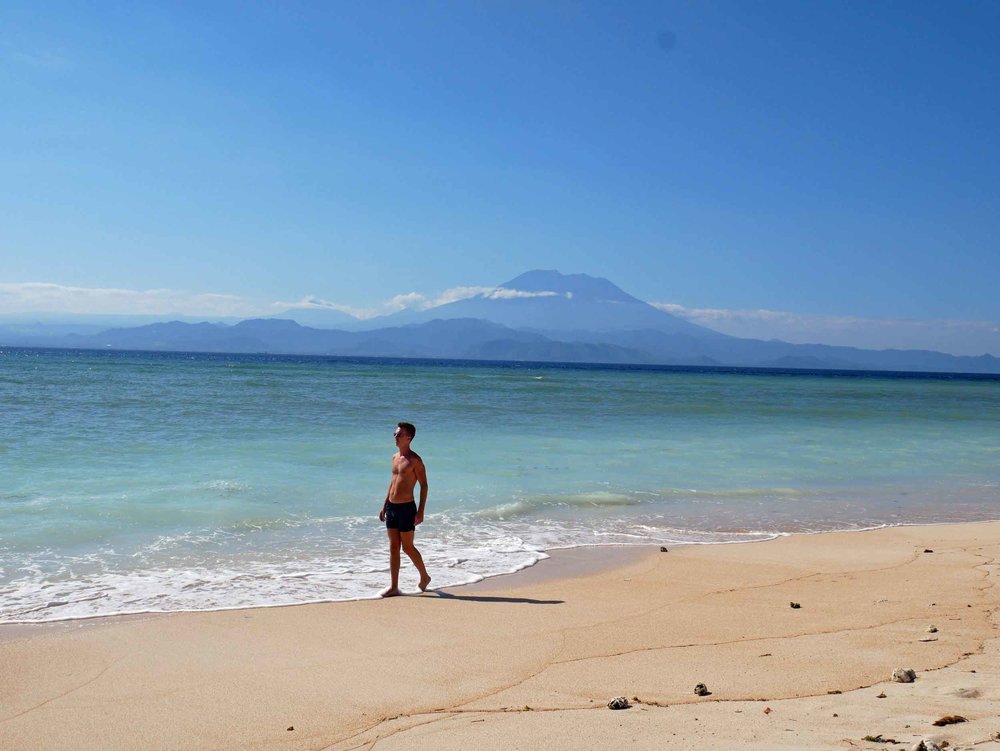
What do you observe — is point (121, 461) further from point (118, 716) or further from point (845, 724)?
point (845, 724)

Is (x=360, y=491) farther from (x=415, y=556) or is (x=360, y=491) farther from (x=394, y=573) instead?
(x=394, y=573)

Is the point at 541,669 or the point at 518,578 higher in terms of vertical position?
the point at 541,669

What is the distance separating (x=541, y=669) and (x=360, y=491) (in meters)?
7.56

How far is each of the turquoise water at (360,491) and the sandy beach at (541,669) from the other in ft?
3.75

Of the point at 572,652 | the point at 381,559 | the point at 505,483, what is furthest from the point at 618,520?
the point at 572,652

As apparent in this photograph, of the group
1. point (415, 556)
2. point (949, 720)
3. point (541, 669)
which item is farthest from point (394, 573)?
point (949, 720)

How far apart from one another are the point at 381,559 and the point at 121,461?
309 inches

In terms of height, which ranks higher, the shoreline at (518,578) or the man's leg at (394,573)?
the man's leg at (394,573)

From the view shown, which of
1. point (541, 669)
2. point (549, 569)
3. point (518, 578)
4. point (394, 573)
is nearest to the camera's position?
point (541, 669)

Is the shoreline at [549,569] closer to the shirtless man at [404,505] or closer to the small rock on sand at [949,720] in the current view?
the shirtless man at [404,505]

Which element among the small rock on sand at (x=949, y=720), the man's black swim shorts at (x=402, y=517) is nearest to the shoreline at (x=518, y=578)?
the man's black swim shorts at (x=402, y=517)

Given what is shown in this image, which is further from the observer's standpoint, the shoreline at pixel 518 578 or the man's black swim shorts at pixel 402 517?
the man's black swim shorts at pixel 402 517

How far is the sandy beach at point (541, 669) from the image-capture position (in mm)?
3863

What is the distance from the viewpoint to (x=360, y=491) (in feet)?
39.7
